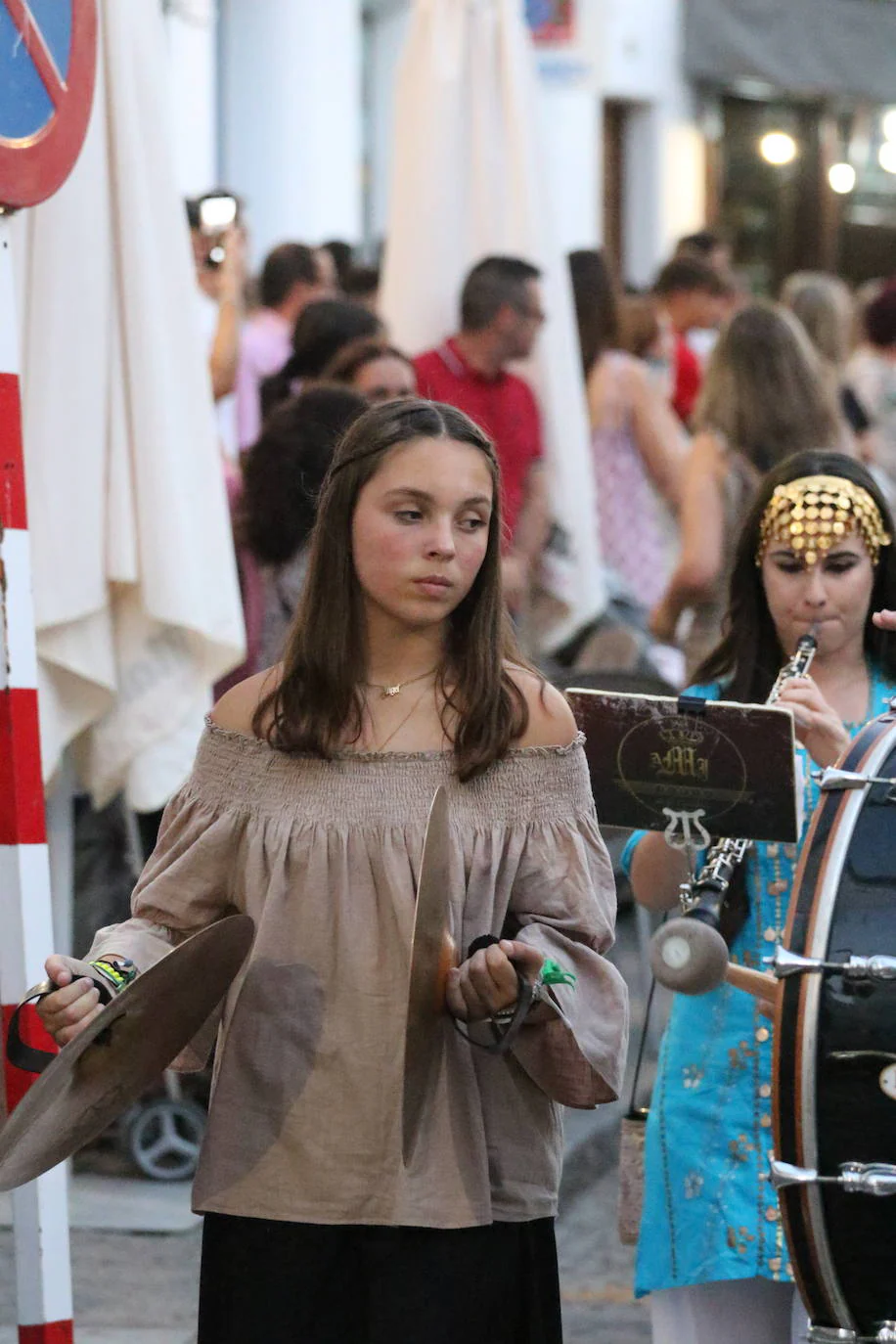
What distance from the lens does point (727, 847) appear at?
9.97ft

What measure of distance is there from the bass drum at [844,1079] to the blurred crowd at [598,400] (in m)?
1.47

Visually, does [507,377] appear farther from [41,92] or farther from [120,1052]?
[120,1052]

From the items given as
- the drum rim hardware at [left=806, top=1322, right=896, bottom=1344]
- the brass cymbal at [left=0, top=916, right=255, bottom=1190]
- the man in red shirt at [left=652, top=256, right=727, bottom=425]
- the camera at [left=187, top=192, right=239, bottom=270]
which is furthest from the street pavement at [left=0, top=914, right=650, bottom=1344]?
the man in red shirt at [left=652, top=256, right=727, bottom=425]

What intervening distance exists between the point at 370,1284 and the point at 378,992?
35 cm

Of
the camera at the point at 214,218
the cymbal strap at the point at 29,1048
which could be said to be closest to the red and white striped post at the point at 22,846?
the cymbal strap at the point at 29,1048

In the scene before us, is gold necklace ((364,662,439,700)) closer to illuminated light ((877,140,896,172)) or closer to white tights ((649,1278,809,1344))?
white tights ((649,1278,809,1344))

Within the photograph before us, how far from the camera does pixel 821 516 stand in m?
3.30

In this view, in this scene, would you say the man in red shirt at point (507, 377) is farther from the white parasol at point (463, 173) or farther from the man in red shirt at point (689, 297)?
the man in red shirt at point (689, 297)

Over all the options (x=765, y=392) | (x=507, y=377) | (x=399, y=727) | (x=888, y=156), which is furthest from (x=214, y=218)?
Result: (x=888, y=156)

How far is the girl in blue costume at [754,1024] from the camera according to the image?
3.12 metres

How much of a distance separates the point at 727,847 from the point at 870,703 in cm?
46

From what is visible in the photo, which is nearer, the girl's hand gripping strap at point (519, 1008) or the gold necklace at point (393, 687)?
the girl's hand gripping strap at point (519, 1008)

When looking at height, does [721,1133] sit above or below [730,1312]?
above

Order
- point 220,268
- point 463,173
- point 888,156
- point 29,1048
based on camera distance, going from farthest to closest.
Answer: point 888,156, point 463,173, point 220,268, point 29,1048
